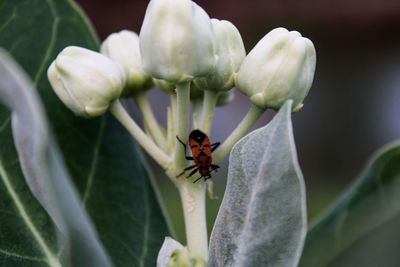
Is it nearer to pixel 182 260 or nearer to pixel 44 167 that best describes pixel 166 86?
pixel 182 260

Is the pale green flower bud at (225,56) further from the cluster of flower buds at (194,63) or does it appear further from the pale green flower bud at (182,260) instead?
the pale green flower bud at (182,260)

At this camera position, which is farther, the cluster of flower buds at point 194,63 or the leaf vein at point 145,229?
the leaf vein at point 145,229

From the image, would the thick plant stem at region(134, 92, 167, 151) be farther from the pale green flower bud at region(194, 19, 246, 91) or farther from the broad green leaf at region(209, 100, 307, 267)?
the broad green leaf at region(209, 100, 307, 267)

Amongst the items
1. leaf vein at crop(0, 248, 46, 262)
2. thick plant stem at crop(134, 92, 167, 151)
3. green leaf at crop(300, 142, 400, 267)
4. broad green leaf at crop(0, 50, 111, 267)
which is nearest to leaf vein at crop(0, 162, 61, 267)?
leaf vein at crop(0, 248, 46, 262)

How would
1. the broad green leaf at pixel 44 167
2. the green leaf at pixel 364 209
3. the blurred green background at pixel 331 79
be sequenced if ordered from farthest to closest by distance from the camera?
the blurred green background at pixel 331 79, the green leaf at pixel 364 209, the broad green leaf at pixel 44 167

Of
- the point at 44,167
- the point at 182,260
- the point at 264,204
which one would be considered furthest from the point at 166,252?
the point at 44,167

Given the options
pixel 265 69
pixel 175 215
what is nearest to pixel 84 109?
pixel 265 69

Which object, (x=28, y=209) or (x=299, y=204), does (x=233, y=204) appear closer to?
(x=299, y=204)

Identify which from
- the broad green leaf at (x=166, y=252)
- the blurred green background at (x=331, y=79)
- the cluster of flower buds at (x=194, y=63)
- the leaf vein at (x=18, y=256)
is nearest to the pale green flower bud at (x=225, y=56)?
the cluster of flower buds at (x=194, y=63)
